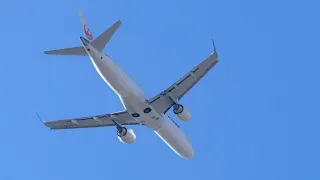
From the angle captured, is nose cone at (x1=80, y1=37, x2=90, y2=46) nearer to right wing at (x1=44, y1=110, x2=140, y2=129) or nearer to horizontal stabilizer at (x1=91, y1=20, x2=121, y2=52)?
horizontal stabilizer at (x1=91, y1=20, x2=121, y2=52)

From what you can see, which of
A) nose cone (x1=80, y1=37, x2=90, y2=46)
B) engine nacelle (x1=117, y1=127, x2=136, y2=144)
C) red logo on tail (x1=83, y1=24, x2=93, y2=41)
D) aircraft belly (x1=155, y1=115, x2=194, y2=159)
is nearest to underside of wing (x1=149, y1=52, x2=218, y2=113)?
aircraft belly (x1=155, y1=115, x2=194, y2=159)

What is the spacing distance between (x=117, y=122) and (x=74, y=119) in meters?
4.48

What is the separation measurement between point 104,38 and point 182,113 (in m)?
12.0

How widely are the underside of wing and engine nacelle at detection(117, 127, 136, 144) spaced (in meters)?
3.70

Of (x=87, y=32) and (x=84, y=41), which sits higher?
(x=87, y=32)

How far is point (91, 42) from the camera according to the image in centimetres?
5278

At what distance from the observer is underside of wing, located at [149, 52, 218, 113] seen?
58787mm

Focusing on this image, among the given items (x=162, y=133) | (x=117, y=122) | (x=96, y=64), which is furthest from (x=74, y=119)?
(x=96, y=64)

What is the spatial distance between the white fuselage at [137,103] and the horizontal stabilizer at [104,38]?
1.26ft

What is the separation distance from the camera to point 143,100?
5828 cm

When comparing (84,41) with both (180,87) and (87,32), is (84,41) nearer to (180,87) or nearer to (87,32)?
(87,32)

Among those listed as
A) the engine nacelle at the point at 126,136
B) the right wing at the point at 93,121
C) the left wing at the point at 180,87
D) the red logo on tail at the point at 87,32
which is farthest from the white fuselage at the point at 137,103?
the right wing at the point at 93,121

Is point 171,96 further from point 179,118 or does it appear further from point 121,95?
point 121,95

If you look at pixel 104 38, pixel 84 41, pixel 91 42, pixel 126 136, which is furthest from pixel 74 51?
pixel 126 136
